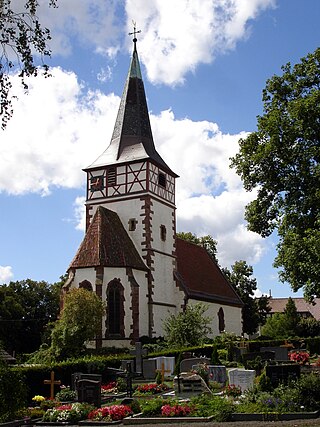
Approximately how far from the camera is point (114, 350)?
110ft

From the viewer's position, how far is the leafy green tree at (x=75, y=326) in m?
31.3

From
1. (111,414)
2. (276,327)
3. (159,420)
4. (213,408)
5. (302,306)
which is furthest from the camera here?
(302,306)

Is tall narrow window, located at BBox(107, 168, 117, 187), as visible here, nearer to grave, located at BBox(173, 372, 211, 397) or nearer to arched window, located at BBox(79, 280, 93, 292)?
arched window, located at BBox(79, 280, 93, 292)

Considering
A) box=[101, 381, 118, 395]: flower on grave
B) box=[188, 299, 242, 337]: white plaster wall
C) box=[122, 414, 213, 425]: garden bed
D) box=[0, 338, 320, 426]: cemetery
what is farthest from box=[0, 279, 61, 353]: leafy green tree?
box=[122, 414, 213, 425]: garden bed

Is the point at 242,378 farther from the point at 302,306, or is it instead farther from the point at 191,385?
the point at 302,306

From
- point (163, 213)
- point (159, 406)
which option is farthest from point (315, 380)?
point (163, 213)

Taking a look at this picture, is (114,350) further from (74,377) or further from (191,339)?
(74,377)

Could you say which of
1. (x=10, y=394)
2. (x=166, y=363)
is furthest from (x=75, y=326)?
(x=10, y=394)

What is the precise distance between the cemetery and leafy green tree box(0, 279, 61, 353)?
24295mm

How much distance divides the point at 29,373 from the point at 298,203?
42.7 ft

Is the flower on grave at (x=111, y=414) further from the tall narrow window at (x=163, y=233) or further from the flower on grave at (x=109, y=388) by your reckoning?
the tall narrow window at (x=163, y=233)

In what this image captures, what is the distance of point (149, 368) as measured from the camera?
2509cm

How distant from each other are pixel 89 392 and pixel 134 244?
2259 cm

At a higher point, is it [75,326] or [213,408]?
[75,326]
